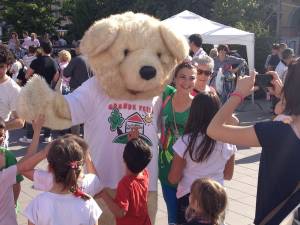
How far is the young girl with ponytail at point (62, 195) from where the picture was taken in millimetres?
2605

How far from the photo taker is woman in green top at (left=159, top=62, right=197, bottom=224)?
3.84 m

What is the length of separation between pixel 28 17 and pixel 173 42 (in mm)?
27595

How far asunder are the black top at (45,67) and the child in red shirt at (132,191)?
580 centimetres

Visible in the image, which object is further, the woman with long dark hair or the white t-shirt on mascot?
the white t-shirt on mascot

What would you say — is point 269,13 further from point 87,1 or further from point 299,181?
point 299,181

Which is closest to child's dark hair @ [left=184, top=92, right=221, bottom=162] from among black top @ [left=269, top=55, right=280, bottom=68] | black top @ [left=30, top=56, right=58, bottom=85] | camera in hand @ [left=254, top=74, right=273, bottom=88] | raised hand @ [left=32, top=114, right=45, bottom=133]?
camera in hand @ [left=254, top=74, right=273, bottom=88]

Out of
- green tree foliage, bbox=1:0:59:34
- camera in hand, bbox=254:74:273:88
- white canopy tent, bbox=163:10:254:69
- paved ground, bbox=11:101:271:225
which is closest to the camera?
camera in hand, bbox=254:74:273:88

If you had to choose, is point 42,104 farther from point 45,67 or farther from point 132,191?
point 45,67

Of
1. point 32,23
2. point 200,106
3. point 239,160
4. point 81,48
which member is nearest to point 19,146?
point 239,160

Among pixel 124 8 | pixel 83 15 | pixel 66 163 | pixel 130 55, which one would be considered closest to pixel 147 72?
pixel 130 55

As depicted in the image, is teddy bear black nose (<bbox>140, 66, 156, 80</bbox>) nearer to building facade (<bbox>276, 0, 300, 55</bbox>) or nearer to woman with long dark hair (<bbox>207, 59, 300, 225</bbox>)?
woman with long dark hair (<bbox>207, 59, 300, 225</bbox>)

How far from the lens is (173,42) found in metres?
3.79

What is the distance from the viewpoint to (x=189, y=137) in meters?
3.41

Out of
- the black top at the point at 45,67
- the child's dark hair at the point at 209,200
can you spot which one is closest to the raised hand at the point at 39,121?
the child's dark hair at the point at 209,200
